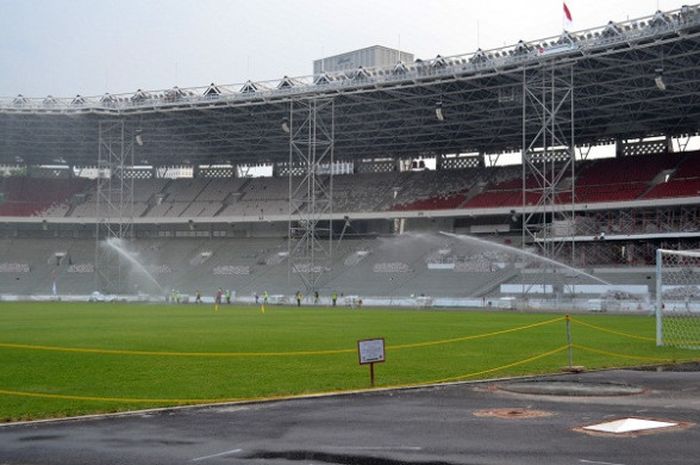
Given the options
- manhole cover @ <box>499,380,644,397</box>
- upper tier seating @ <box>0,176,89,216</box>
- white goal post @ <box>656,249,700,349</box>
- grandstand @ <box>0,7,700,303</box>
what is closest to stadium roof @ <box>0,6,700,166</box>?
grandstand @ <box>0,7,700,303</box>

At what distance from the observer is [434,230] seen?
76.4 metres

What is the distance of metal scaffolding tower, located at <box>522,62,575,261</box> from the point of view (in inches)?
2082

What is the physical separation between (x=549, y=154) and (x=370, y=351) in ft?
199

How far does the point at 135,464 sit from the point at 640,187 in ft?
199

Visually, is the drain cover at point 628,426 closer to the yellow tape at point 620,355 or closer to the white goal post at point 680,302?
the yellow tape at point 620,355

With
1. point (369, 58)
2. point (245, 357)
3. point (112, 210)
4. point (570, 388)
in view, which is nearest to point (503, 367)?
point (570, 388)

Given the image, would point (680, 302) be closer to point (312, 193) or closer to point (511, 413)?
point (511, 413)

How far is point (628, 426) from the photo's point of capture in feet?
39.1

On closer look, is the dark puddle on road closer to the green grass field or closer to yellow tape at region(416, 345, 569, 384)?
the green grass field

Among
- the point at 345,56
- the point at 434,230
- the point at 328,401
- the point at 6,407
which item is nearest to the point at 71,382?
the point at 6,407

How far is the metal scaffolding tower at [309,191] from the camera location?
2537 inches

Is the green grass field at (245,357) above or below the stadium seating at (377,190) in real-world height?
below

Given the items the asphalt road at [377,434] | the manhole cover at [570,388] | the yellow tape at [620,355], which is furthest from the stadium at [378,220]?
the asphalt road at [377,434]

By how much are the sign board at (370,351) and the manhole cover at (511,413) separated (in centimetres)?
359
